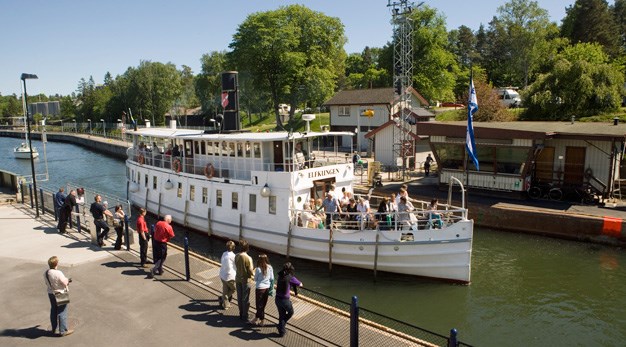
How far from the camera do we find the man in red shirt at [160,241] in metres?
12.7

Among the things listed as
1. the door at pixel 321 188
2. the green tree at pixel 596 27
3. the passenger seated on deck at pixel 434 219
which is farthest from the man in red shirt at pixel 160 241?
the green tree at pixel 596 27

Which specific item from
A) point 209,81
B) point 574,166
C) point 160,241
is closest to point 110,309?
point 160,241

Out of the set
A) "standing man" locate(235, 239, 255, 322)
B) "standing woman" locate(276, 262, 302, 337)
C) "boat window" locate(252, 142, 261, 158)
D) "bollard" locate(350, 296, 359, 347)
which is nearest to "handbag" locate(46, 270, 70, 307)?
"standing man" locate(235, 239, 255, 322)

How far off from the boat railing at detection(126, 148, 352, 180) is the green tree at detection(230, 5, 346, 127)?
111 feet

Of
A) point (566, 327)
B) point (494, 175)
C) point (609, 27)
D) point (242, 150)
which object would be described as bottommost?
point (566, 327)

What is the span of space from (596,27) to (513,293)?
62.2 meters

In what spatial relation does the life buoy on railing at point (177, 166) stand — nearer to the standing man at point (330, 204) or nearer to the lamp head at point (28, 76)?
the lamp head at point (28, 76)

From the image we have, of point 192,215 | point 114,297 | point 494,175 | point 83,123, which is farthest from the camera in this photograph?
point 83,123

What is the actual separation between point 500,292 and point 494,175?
36.4 ft

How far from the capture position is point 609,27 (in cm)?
6456

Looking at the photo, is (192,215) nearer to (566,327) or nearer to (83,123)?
(566,327)

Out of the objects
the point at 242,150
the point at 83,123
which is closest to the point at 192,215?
the point at 242,150

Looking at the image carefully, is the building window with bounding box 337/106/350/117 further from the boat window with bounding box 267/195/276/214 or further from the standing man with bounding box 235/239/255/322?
the standing man with bounding box 235/239/255/322

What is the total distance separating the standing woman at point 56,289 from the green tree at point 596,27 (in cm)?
7036
